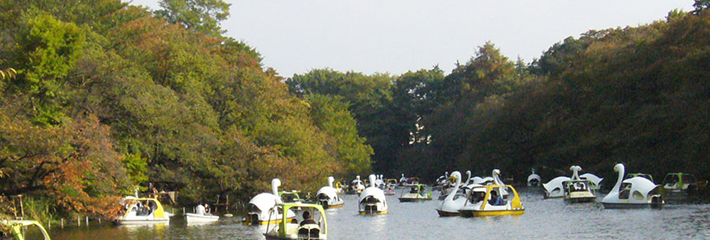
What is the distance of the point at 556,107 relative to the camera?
7831 centimetres

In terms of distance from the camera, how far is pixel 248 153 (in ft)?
179

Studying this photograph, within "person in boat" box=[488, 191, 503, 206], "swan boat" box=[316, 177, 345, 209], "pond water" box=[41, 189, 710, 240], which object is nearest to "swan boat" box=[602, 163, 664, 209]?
"pond water" box=[41, 189, 710, 240]

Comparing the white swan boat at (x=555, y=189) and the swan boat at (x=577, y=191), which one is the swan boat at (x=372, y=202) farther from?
the white swan boat at (x=555, y=189)

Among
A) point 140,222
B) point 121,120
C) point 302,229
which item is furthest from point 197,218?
point 302,229

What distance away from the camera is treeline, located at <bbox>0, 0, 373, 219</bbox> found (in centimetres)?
3594

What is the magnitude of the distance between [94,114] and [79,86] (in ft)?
5.57

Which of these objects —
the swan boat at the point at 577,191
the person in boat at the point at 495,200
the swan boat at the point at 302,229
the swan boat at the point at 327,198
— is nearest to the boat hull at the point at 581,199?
the swan boat at the point at 577,191

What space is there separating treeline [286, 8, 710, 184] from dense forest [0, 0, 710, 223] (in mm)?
186

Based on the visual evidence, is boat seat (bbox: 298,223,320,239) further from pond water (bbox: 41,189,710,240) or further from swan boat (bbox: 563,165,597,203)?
swan boat (bbox: 563,165,597,203)

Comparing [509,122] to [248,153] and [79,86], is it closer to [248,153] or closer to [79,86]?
[248,153]

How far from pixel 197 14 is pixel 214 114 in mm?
48952

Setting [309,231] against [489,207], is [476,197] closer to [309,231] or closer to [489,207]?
[489,207]

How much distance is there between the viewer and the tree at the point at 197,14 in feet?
332

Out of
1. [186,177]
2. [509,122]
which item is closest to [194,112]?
[186,177]
